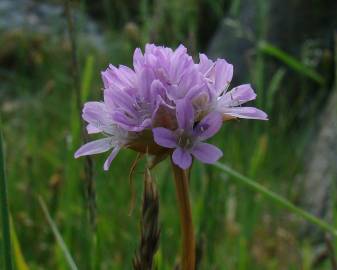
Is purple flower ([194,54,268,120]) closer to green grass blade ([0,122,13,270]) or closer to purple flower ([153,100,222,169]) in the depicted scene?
purple flower ([153,100,222,169])

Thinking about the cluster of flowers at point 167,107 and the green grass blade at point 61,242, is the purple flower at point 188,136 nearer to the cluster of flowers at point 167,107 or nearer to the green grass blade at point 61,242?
the cluster of flowers at point 167,107

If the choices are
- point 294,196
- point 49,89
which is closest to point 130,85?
point 49,89

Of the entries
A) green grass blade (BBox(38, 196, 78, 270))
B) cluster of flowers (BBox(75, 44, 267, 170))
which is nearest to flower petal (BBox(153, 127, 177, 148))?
cluster of flowers (BBox(75, 44, 267, 170))

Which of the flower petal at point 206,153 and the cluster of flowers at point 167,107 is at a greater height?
the cluster of flowers at point 167,107

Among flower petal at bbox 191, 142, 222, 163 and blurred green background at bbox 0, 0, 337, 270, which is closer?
flower petal at bbox 191, 142, 222, 163

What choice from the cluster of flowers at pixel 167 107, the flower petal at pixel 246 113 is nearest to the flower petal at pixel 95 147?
the cluster of flowers at pixel 167 107

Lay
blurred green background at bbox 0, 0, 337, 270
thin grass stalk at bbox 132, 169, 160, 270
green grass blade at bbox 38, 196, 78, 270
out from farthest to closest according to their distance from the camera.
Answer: blurred green background at bbox 0, 0, 337, 270 → green grass blade at bbox 38, 196, 78, 270 → thin grass stalk at bbox 132, 169, 160, 270

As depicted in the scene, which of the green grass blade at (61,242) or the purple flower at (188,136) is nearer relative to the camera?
the purple flower at (188,136)
